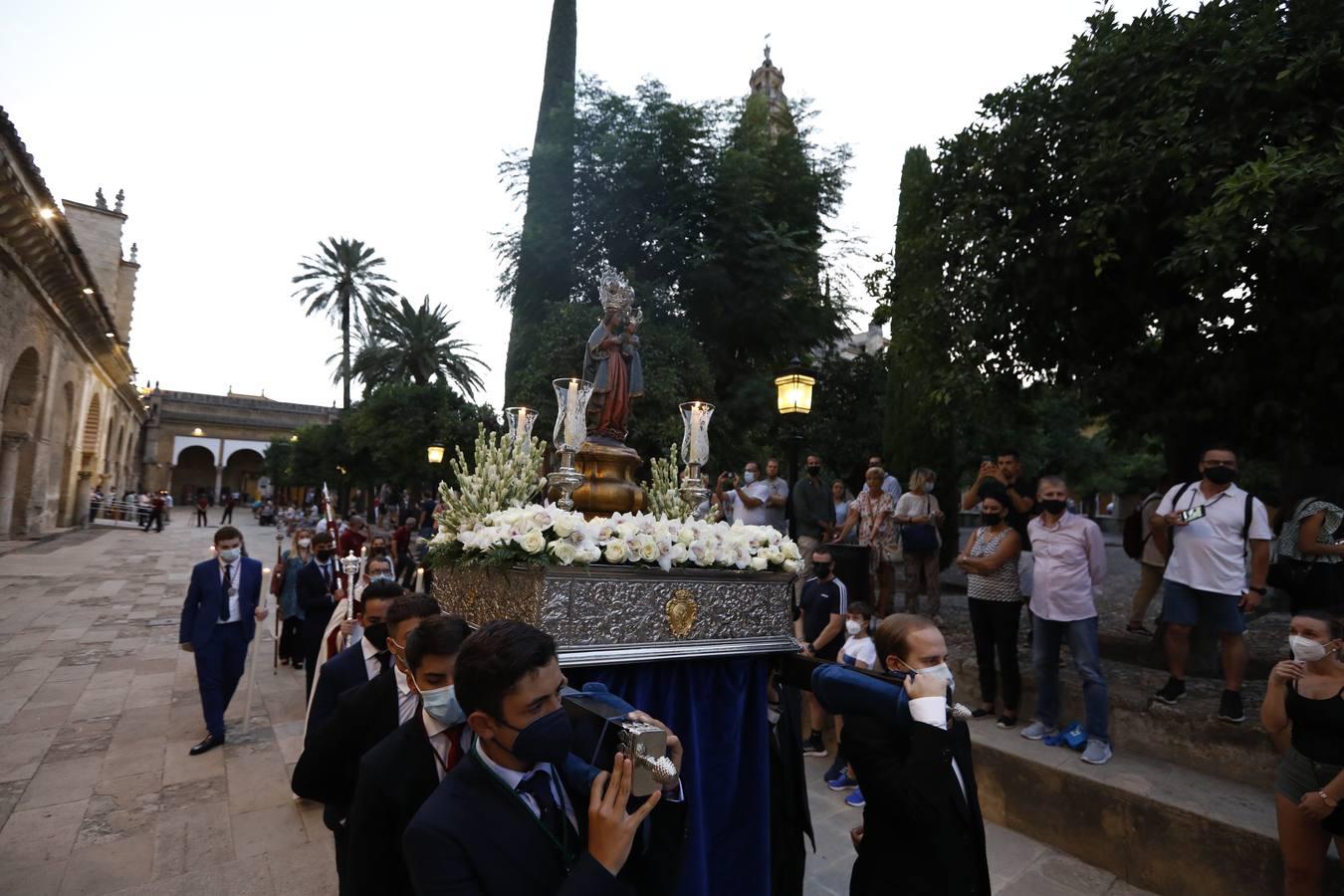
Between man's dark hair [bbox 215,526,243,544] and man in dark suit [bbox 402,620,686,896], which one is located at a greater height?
man's dark hair [bbox 215,526,243,544]

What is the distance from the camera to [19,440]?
59.2 ft

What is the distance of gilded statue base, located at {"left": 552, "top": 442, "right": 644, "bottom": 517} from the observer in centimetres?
413

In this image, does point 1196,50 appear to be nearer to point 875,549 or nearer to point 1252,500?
point 1252,500

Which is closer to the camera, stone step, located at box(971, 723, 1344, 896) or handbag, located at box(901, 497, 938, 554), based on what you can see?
stone step, located at box(971, 723, 1344, 896)

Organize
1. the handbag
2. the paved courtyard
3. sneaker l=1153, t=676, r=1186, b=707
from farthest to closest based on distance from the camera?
the handbag
sneaker l=1153, t=676, r=1186, b=707
the paved courtyard

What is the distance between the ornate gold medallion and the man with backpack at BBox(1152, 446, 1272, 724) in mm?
3600

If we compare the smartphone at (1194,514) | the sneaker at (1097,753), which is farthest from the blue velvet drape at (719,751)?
the smartphone at (1194,514)

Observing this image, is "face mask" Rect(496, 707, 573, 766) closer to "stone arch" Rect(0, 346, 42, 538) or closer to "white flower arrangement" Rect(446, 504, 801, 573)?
"white flower arrangement" Rect(446, 504, 801, 573)

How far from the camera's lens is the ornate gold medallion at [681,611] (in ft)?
9.55

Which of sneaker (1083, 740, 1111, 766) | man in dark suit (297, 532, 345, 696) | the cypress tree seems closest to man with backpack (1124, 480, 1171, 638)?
sneaker (1083, 740, 1111, 766)

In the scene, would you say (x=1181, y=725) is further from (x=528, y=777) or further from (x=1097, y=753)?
(x=528, y=777)

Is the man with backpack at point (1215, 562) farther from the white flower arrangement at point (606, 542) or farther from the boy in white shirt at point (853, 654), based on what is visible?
the white flower arrangement at point (606, 542)

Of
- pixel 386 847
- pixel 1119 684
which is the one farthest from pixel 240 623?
pixel 1119 684

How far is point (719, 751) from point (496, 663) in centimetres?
173
